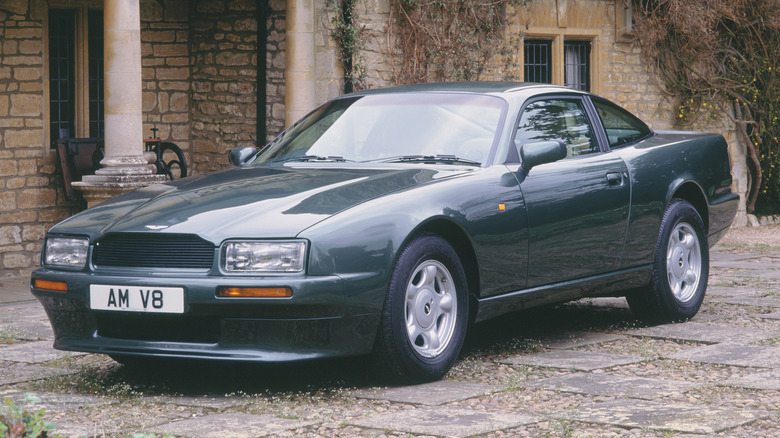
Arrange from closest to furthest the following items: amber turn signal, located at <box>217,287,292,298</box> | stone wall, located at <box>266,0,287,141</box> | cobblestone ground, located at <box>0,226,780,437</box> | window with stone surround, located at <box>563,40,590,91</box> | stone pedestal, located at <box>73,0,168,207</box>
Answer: cobblestone ground, located at <box>0,226,780,437</box>
amber turn signal, located at <box>217,287,292,298</box>
stone pedestal, located at <box>73,0,168,207</box>
stone wall, located at <box>266,0,287,141</box>
window with stone surround, located at <box>563,40,590,91</box>

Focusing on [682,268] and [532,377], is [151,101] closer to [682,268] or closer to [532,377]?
[682,268]

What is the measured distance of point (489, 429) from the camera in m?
4.35

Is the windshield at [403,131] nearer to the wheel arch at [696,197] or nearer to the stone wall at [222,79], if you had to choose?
the wheel arch at [696,197]

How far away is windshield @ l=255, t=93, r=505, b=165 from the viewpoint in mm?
6031

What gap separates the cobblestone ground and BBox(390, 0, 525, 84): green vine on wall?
21.7 feet

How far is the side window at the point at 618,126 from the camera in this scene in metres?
7.08

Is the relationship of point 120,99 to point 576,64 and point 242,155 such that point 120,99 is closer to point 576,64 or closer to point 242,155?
point 242,155

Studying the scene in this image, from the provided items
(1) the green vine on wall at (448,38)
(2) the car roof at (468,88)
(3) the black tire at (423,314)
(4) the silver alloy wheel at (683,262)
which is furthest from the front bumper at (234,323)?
(1) the green vine on wall at (448,38)

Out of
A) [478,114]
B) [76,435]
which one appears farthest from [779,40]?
[76,435]

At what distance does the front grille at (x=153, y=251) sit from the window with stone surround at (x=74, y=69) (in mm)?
7341

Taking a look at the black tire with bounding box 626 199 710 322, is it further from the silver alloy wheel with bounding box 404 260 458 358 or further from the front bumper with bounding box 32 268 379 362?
the front bumper with bounding box 32 268 379 362

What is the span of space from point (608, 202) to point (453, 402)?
6.86 ft

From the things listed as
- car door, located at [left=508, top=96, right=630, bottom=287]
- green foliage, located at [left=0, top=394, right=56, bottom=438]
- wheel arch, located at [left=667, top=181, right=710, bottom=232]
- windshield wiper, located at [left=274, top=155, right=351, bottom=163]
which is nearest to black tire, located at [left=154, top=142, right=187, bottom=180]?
windshield wiper, located at [left=274, top=155, right=351, bottom=163]

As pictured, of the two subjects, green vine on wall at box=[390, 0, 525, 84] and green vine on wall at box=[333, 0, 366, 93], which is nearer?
green vine on wall at box=[333, 0, 366, 93]
